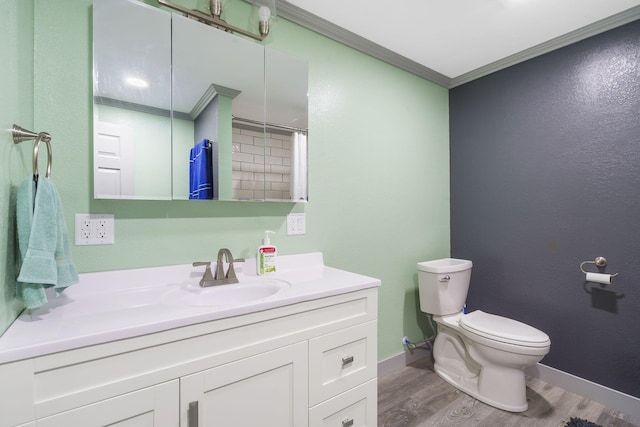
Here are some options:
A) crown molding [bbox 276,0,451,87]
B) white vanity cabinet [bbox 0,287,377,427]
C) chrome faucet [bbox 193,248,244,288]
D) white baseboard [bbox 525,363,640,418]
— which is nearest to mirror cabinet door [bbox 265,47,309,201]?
crown molding [bbox 276,0,451,87]

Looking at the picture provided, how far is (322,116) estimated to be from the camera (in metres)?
1.79

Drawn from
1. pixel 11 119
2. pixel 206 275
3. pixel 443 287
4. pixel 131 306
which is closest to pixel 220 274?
pixel 206 275

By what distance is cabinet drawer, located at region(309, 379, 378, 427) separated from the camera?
45.3 inches

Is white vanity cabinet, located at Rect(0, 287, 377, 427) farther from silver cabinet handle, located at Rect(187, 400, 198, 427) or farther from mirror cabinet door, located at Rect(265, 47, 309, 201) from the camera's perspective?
Result: mirror cabinet door, located at Rect(265, 47, 309, 201)

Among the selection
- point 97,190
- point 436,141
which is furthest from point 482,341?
point 97,190

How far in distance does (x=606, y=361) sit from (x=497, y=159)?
1463 mm

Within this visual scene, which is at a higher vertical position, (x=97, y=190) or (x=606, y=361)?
(x=97, y=190)

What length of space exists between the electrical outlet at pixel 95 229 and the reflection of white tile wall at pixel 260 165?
53 centimetres

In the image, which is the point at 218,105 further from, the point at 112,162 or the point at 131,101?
the point at 112,162

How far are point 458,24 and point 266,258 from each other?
1.82 m

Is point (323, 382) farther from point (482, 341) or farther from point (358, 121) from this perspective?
point (358, 121)

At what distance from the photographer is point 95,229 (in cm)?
116

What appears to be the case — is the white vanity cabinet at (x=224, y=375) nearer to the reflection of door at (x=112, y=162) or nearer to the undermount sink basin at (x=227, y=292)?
the undermount sink basin at (x=227, y=292)

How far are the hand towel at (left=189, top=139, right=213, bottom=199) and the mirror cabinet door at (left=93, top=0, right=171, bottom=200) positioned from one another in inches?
3.8
